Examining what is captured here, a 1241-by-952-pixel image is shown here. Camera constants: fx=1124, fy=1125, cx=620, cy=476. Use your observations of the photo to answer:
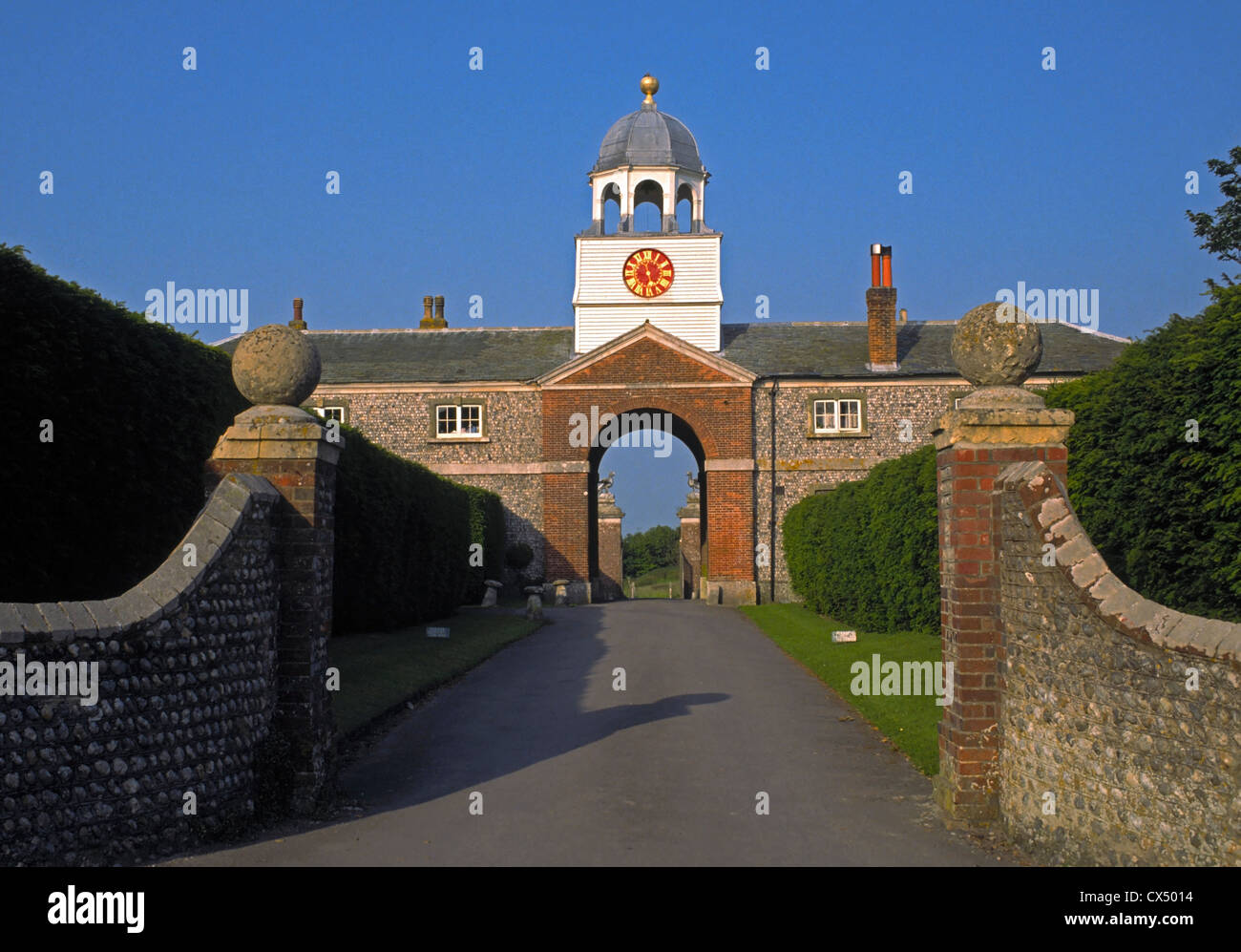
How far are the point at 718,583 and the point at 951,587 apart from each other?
25895mm

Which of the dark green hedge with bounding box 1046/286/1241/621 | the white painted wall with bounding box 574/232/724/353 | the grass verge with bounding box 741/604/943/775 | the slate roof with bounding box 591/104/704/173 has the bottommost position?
the grass verge with bounding box 741/604/943/775

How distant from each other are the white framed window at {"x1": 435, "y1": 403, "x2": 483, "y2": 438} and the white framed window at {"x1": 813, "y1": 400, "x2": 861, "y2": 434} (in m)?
10.9

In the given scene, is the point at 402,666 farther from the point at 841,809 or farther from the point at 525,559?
the point at 525,559

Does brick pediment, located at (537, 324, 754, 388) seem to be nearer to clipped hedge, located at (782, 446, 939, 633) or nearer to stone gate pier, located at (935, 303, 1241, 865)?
clipped hedge, located at (782, 446, 939, 633)

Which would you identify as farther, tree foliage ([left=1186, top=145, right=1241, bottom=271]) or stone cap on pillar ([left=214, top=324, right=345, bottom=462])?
tree foliage ([left=1186, top=145, right=1241, bottom=271])

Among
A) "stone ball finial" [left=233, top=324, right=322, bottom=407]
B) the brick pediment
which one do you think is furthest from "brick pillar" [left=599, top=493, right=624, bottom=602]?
"stone ball finial" [left=233, top=324, right=322, bottom=407]

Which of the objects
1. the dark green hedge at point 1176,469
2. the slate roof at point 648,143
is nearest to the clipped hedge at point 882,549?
the dark green hedge at point 1176,469

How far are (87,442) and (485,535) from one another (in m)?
21.3

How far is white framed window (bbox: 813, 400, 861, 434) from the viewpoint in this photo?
35812 mm

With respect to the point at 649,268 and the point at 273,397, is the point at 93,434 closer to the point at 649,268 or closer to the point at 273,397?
the point at 273,397

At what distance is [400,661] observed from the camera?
1689cm

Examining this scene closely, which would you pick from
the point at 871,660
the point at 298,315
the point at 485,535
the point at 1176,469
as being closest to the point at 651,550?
the point at 298,315

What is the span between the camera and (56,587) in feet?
34.5

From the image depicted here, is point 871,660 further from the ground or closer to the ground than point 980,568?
closer to the ground
